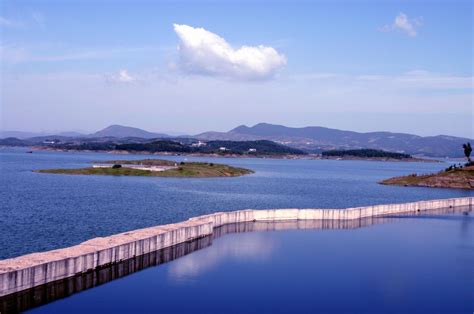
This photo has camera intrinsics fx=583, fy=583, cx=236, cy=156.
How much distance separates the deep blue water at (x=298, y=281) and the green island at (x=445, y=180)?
280 feet

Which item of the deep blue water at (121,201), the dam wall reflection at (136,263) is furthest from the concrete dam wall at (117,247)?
the deep blue water at (121,201)

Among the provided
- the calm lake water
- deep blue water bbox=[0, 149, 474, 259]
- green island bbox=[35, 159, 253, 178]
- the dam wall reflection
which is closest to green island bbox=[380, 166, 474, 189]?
deep blue water bbox=[0, 149, 474, 259]

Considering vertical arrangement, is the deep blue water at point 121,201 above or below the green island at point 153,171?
below

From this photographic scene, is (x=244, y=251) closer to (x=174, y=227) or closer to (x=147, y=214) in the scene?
(x=174, y=227)

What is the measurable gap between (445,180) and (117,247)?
121 meters

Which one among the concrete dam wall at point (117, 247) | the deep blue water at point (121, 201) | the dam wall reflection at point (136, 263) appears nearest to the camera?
the dam wall reflection at point (136, 263)

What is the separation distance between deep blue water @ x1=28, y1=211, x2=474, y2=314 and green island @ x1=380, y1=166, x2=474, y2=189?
3363 inches

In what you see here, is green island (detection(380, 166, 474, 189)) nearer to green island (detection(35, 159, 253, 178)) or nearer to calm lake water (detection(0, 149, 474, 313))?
green island (detection(35, 159, 253, 178))

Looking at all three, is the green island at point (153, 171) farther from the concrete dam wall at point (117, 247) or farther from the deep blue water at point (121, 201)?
the concrete dam wall at point (117, 247)

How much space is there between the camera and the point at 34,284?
127 ft

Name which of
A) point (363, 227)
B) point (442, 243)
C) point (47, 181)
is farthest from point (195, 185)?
point (442, 243)

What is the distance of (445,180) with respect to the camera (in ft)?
492

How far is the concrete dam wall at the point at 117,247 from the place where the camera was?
38.3m

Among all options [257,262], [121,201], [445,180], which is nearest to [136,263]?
[257,262]
